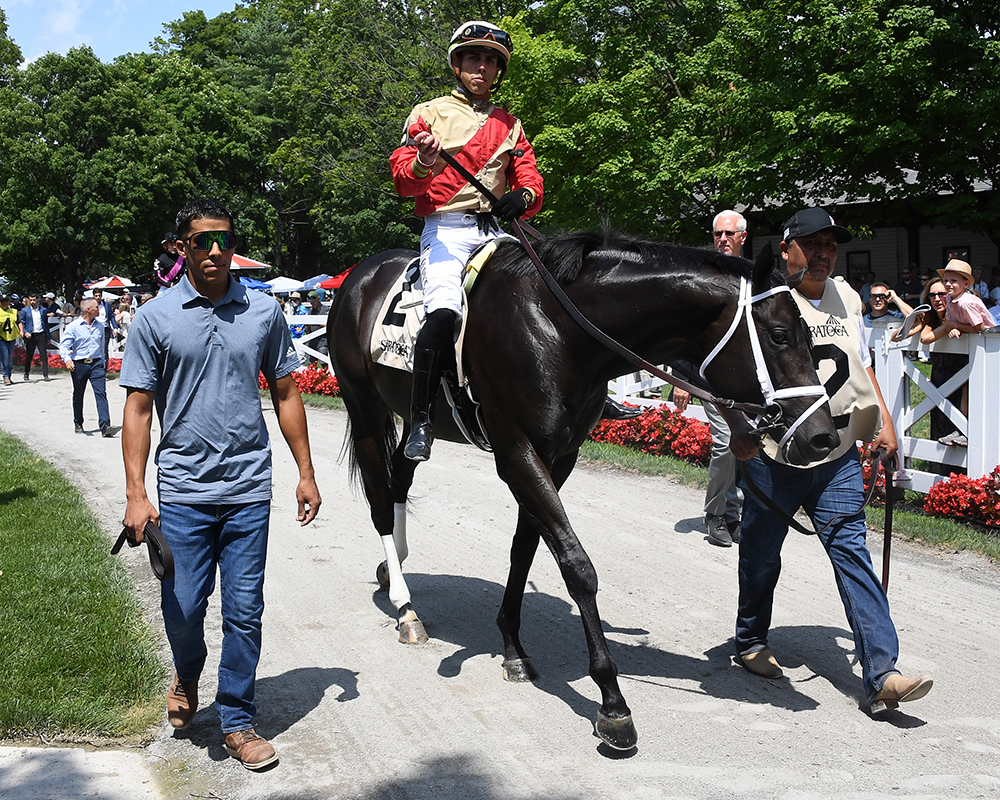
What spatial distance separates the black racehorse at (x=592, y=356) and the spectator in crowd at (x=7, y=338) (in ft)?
Result: 68.5

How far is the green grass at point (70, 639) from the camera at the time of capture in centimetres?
410

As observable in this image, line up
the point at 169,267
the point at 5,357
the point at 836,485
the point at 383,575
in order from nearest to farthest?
1. the point at 836,485
2. the point at 383,575
3. the point at 169,267
4. the point at 5,357

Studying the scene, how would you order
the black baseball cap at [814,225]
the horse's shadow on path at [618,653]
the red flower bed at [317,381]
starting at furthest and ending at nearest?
1. the red flower bed at [317,381]
2. the horse's shadow on path at [618,653]
3. the black baseball cap at [814,225]

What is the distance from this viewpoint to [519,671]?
15.6 feet

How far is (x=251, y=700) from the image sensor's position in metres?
3.92

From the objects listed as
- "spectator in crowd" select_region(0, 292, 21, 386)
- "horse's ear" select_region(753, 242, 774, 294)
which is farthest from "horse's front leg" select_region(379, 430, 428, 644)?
"spectator in crowd" select_region(0, 292, 21, 386)

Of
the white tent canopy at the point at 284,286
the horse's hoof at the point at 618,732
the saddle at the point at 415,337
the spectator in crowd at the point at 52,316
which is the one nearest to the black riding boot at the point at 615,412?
the saddle at the point at 415,337

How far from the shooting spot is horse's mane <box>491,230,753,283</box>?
13.7 ft

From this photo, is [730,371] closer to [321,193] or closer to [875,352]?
[875,352]

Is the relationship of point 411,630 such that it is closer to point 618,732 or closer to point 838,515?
point 618,732

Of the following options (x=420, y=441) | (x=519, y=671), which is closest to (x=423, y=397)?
(x=420, y=441)

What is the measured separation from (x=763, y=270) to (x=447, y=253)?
1796 mm

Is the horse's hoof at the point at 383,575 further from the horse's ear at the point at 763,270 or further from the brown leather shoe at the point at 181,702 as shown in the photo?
the horse's ear at the point at 763,270

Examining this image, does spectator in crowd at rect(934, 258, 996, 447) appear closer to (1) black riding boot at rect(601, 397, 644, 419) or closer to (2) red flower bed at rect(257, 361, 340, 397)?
(1) black riding boot at rect(601, 397, 644, 419)
